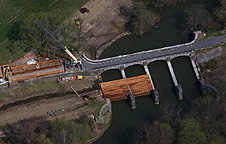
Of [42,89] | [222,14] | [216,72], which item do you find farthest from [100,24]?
[216,72]

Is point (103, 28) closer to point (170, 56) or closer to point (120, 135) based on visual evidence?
point (170, 56)

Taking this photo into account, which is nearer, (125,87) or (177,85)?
(125,87)

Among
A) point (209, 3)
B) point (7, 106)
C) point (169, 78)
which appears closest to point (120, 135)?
point (169, 78)

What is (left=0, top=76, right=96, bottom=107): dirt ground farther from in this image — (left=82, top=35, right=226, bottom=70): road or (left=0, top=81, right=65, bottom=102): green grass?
(left=82, top=35, right=226, bottom=70): road

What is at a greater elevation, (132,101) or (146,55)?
(146,55)

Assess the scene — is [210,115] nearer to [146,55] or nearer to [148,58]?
[148,58]

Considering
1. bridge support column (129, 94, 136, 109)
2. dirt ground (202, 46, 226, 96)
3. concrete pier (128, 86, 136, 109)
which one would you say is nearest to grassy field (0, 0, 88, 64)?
concrete pier (128, 86, 136, 109)

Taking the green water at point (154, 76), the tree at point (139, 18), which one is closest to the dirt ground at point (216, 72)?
the green water at point (154, 76)
